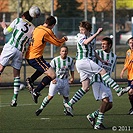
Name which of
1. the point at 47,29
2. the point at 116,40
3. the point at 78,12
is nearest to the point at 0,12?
the point at 78,12

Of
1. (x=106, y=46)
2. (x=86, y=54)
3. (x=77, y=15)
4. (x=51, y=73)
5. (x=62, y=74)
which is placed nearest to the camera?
(x=86, y=54)

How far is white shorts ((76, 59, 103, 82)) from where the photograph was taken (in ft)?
42.5

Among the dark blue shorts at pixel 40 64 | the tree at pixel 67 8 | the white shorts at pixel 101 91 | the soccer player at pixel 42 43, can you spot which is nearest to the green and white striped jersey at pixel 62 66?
the soccer player at pixel 42 43

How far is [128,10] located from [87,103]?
34.2ft

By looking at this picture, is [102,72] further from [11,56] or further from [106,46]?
[11,56]

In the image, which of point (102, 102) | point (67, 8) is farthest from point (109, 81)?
point (67, 8)

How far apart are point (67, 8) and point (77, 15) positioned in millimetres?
1101

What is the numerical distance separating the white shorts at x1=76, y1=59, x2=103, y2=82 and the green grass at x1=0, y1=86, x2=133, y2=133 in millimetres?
968

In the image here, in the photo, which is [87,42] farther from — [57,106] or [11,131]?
[57,106]

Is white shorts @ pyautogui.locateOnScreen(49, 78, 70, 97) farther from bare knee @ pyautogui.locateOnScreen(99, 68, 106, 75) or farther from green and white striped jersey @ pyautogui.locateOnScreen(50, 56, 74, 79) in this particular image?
bare knee @ pyautogui.locateOnScreen(99, 68, 106, 75)

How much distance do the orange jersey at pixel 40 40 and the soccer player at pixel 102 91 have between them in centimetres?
100

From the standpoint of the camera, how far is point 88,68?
13.1m

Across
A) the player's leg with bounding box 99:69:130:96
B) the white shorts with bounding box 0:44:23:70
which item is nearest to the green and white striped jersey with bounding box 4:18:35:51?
the white shorts with bounding box 0:44:23:70

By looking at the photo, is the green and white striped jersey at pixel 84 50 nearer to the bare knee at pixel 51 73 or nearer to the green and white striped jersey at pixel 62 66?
the bare knee at pixel 51 73
